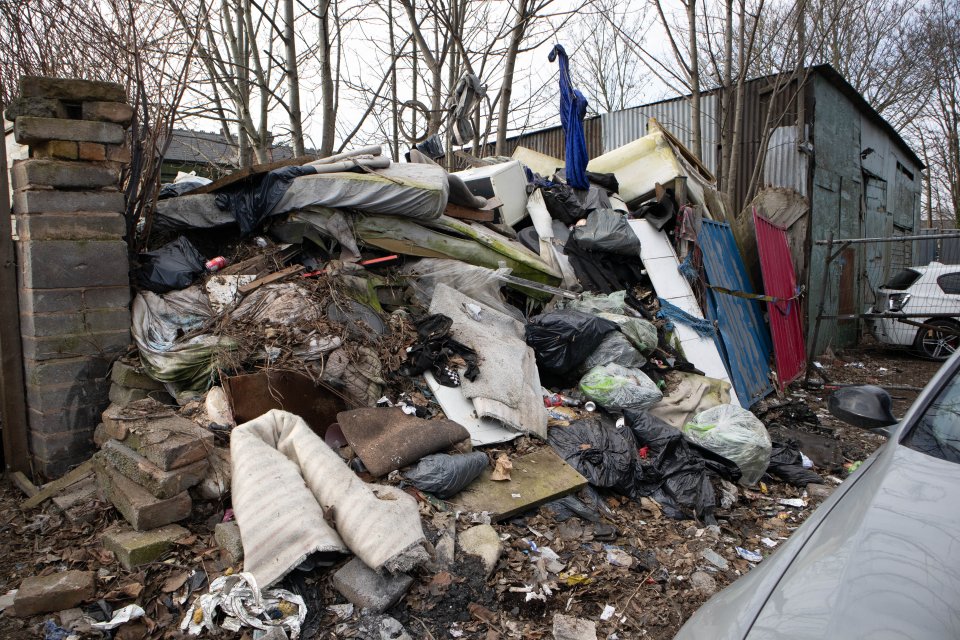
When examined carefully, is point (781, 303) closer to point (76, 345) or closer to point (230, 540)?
point (230, 540)

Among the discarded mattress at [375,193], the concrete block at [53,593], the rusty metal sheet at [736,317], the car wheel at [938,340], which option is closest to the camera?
the concrete block at [53,593]

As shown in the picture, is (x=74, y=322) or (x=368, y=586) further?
(x=74, y=322)

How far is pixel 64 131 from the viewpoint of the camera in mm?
3623

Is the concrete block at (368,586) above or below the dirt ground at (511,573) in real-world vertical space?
above

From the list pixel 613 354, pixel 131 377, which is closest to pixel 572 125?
pixel 613 354

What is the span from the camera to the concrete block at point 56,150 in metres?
3.62

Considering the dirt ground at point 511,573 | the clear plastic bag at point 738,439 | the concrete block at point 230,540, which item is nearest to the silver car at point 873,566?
the dirt ground at point 511,573

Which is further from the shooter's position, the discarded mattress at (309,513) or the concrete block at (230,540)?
the concrete block at (230,540)

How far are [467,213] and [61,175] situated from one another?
10.9 feet

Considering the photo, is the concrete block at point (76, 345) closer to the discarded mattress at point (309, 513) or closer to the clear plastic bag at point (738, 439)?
the discarded mattress at point (309, 513)

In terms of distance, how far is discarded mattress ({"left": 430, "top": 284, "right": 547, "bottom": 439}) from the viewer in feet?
13.0

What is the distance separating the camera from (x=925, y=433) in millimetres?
1790

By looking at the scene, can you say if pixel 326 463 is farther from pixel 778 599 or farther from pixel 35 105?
pixel 35 105

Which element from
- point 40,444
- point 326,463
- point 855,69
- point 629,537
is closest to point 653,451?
point 629,537
